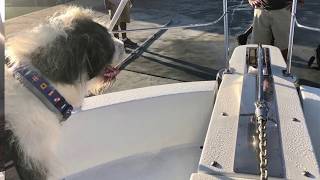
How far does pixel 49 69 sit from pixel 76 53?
0.51ft

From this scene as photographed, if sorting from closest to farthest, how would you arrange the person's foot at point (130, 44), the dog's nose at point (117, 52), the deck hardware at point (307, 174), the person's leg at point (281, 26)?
the deck hardware at point (307, 174), the dog's nose at point (117, 52), the person's leg at point (281, 26), the person's foot at point (130, 44)

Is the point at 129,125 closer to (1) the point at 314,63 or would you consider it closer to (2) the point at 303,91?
(2) the point at 303,91

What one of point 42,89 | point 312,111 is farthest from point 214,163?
point 312,111

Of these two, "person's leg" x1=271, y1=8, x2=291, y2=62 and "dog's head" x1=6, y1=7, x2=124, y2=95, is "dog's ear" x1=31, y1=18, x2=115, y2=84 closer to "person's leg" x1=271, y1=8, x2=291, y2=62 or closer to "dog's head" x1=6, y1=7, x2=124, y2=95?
"dog's head" x1=6, y1=7, x2=124, y2=95

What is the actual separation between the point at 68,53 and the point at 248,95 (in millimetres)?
1094

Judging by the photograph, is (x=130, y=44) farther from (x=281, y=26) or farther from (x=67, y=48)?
(x=67, y=48)

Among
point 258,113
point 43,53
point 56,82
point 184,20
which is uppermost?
point 43,53

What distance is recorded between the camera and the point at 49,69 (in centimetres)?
210

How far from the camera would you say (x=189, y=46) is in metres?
8.17

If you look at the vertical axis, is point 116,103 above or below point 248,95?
below

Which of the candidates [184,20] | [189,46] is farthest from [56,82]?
[184,20]

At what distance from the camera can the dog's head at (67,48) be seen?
82.1 inches

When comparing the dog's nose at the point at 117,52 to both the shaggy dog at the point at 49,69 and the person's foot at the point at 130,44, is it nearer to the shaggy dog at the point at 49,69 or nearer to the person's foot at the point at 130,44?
the shaggy dog at the point at 49,69

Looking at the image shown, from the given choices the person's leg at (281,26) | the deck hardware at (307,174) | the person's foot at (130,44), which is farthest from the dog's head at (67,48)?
the person's foot at (130,44)
